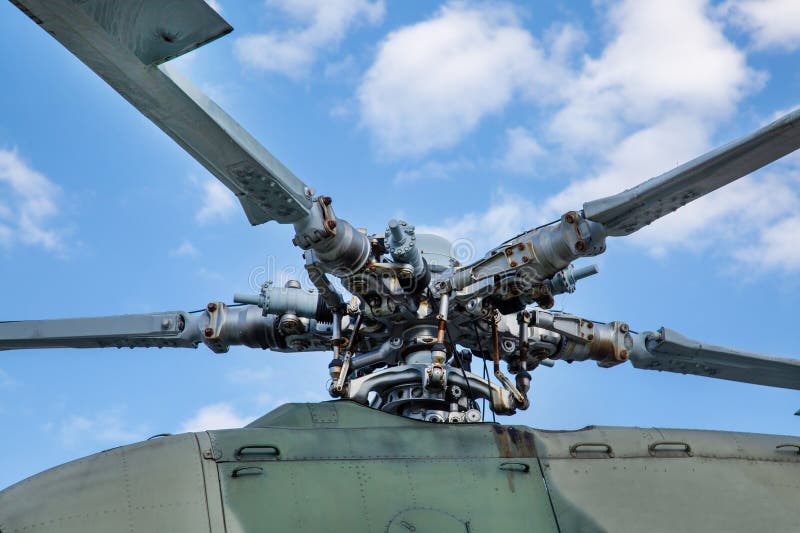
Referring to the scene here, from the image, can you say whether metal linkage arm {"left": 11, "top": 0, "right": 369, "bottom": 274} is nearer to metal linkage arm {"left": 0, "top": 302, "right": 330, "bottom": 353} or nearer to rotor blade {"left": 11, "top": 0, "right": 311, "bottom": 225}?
rotor blade {"left": 11, "top": 0, "right": 311, "bottom": 225}

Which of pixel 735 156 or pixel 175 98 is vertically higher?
pixel 175 98

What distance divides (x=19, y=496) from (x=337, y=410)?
2451 mm

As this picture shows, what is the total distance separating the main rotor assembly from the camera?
20.4 ft

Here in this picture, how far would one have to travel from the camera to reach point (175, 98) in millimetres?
6574

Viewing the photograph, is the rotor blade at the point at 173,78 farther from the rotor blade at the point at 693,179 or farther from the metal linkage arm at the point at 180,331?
the rotor blade at the point at 693,179

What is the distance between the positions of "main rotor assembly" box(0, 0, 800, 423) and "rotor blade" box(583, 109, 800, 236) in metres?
0.01

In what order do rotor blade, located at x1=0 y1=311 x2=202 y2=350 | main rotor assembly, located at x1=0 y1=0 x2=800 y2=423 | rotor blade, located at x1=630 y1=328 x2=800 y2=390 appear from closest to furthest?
main rotor assembly, located at x1=0 y1=0 x2=800 y2=423 < rotor blade, located at x1=0 y1=311 x2=202 y2=350 < rotor blade, located at x1=630 y1=328 x2=800 y2=390

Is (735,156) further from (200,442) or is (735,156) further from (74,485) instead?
(74,485)

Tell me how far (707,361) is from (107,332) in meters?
6.48

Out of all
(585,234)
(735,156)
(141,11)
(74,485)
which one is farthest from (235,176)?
(735,156)

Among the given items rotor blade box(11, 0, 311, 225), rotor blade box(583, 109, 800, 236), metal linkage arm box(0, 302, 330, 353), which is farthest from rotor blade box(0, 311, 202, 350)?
rotor blade box(583, 109, 800, 236)

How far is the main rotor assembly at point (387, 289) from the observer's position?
6203mm

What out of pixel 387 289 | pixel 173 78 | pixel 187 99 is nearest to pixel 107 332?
pixel 387 289

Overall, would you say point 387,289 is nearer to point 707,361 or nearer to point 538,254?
point 538,254
